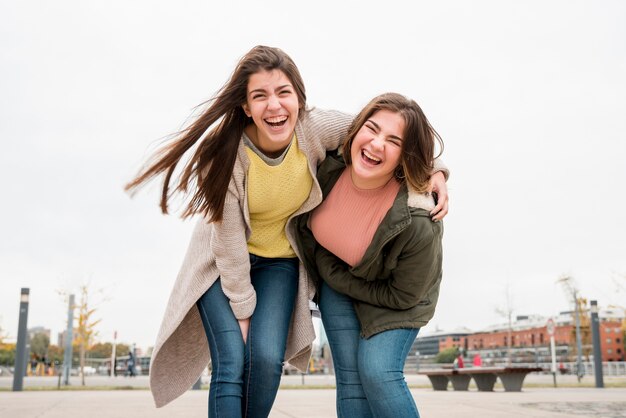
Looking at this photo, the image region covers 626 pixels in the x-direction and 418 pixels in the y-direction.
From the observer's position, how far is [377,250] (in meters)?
2.55

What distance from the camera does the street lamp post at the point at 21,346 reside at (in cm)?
1133

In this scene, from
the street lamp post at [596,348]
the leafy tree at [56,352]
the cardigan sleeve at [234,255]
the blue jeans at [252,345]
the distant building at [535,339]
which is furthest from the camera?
the distant building at [535,339]

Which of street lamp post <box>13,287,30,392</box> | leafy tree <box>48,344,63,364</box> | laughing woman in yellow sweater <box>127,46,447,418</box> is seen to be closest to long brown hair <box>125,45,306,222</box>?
laughing woman in yellow sweater <box>127,46,447,418</box>

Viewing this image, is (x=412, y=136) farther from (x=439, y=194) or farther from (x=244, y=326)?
(x=244, y=326)

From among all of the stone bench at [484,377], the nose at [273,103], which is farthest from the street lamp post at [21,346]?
the nose at [273,103]

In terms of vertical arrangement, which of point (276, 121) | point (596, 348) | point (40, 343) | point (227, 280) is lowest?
point (40, 343)

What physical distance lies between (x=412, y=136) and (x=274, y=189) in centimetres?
61

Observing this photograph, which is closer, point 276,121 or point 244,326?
point 276,121

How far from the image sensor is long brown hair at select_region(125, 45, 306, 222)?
253 cm

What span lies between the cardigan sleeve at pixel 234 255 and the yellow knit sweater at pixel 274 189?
88 mm

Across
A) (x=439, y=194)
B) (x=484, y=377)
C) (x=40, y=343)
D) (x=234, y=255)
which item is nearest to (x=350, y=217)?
(x=439, y=194)

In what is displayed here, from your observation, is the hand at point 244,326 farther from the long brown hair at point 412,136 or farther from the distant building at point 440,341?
the distant building at point 440,341

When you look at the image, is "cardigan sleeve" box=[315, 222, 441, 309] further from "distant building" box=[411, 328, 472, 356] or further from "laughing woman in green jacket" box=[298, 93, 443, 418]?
"distant building" box=[411, 328, 472, 356]

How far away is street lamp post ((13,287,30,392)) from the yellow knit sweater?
1024 cm
